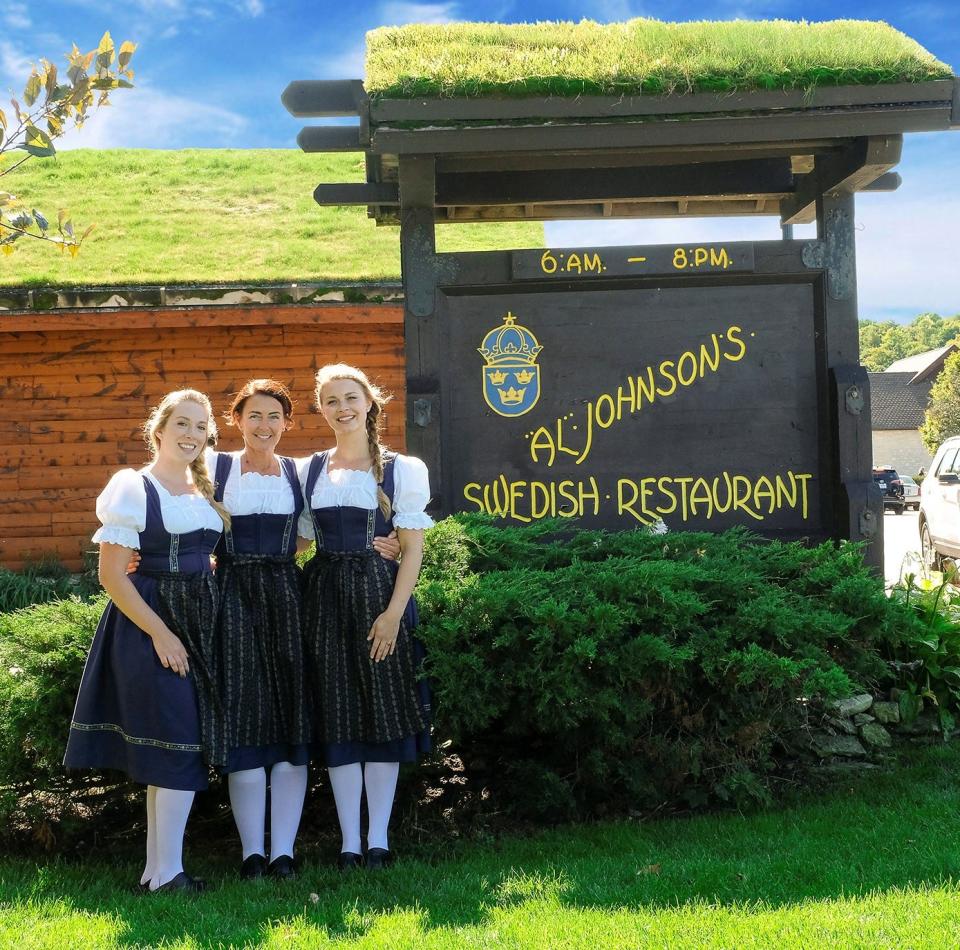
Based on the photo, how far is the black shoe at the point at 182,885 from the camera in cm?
334

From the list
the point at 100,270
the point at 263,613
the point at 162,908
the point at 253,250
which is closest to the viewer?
the point at 162,908

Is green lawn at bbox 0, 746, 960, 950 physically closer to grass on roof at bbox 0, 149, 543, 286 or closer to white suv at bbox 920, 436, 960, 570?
grass on roof at bbox 0, 149, 543, 286

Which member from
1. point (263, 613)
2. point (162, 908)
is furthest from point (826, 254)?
point (162, 908)

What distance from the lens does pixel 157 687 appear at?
133 inches

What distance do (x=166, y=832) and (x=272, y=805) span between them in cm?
39

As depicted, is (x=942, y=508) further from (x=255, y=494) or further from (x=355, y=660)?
(x=255, y=494)

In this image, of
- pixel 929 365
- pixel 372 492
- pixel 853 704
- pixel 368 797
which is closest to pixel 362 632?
pixel 372 492

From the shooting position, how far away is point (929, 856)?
3.35 metres

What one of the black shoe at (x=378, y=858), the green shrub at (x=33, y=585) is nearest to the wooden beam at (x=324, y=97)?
the black shoe at (x=378, y=858)

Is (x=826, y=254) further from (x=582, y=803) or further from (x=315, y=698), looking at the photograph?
(x=315, y=698)

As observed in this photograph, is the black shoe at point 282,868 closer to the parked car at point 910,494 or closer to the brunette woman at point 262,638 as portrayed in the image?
the brunette woman at point 262,638

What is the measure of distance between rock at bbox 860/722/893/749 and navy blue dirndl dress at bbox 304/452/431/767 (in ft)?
7.03

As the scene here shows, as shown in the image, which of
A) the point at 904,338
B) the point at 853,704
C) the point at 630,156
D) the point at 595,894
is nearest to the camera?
the point at 595,894

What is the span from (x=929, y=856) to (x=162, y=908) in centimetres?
254
